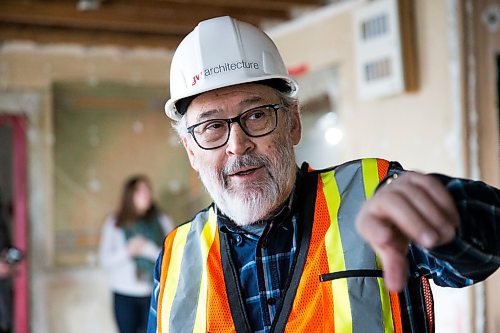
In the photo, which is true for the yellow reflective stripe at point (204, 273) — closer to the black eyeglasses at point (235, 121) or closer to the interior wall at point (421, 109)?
the black eyeglasses at point (235, 121)

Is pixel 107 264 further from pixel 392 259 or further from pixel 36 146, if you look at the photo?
pixel 392 259

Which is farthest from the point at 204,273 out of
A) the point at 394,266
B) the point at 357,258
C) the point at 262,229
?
the point at 394,266

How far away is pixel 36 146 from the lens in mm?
5129

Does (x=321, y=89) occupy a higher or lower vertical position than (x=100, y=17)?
lower

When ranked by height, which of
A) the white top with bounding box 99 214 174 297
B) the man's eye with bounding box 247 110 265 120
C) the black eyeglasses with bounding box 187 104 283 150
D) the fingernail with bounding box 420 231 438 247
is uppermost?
the man's eye with bounding box 247 110 265 120

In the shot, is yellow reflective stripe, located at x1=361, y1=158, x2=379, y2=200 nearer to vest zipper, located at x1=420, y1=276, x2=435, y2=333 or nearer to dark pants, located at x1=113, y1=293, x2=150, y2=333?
vest zipper, located at x1=420, y1=276, x2=435, y2=333

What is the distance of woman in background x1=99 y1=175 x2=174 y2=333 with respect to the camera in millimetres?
4664

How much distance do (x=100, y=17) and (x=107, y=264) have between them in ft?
5.50

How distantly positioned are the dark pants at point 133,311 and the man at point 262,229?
10.3ft

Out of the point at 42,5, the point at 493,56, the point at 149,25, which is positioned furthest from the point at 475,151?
the point at 42,5

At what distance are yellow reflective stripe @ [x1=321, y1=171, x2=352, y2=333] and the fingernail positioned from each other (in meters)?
0.50

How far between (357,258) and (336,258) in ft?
0.16

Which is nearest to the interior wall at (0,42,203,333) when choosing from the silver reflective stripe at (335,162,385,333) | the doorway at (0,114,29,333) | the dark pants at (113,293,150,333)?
the doorway at (0,114,29,333)

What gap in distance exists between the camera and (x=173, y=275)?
155cm
